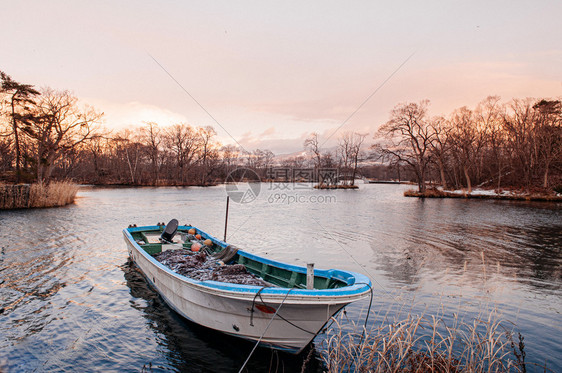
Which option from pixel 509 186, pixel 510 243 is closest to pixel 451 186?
pixel 509 186

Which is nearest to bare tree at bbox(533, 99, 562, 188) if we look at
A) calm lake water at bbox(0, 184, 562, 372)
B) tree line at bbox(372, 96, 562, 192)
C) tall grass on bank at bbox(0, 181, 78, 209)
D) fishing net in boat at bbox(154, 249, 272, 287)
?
tree line at bbox(372, 96, 562, 192)

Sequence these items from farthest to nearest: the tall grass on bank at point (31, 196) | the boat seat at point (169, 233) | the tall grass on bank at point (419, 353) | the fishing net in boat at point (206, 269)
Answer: the tall grass on bank at point (31, 196)
the boat seat at point (169, 233)
the fishing net in boat at point (206, 269)
the tall grass on bank at point (419, 353)

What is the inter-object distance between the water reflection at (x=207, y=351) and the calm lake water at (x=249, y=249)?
2cm

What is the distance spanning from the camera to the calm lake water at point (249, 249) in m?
5.42

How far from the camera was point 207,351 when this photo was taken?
5.56 m

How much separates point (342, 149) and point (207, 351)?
75.3 m

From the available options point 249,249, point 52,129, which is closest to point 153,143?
point 52,129

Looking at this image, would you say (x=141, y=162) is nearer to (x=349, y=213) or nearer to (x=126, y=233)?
(x=349, y=213)

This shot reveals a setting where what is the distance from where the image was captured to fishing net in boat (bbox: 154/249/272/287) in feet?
20.7

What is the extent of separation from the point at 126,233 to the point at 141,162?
6702cm

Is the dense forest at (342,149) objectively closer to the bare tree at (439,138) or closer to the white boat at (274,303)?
the bare tree at (439,138)

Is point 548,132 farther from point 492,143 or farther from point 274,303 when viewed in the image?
point 274,303

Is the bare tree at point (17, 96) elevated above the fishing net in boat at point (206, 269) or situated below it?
above

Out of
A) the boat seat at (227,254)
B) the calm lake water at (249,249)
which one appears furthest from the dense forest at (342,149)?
the boat seat at (227,254)
